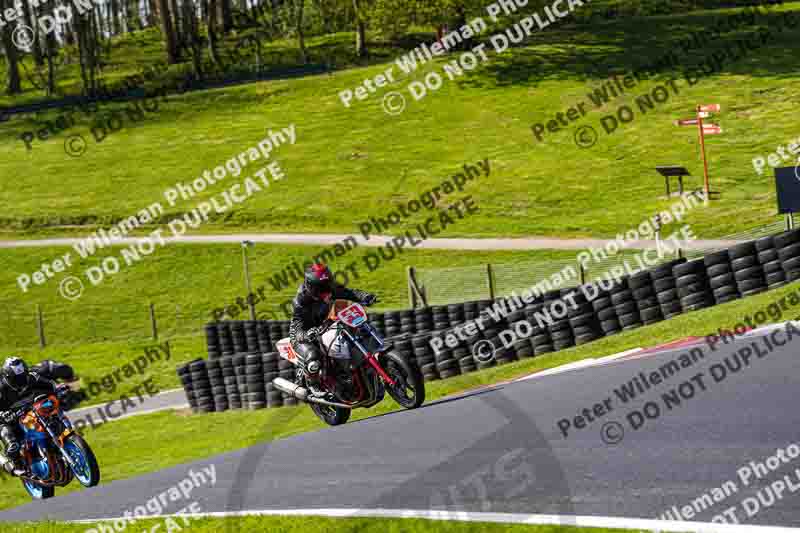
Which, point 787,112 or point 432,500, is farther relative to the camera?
point 787,112

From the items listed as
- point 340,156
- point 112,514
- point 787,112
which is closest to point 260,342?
point 112,514

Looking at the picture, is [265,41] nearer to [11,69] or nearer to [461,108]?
[11,69]

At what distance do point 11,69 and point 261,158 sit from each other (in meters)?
32.2

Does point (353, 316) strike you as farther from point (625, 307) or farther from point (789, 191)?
point (789, 191)

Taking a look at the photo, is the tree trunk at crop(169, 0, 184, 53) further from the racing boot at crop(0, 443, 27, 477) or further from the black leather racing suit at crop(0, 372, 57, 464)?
the black leather racing suit at crop(0, 372, 57, 464)

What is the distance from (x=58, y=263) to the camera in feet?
138

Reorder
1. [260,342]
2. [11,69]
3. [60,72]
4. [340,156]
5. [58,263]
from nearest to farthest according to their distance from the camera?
[260,342] → [58,263] → [340,156] → [11,69] → [60,72]

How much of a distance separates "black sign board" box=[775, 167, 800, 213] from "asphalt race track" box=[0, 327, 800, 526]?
6.41 m

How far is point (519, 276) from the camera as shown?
23656mm

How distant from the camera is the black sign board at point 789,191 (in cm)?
1962

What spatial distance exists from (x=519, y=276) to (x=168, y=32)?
53470 millimetres

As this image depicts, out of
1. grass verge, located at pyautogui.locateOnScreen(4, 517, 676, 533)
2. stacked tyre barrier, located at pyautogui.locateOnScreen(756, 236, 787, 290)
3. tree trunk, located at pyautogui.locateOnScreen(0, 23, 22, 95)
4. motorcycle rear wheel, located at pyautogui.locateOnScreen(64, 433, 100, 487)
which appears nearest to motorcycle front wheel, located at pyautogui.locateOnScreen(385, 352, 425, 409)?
grass verge, located at pyautogui.locateOnScreen(4, 517, 676, 533)

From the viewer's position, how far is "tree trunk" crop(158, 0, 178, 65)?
225ft

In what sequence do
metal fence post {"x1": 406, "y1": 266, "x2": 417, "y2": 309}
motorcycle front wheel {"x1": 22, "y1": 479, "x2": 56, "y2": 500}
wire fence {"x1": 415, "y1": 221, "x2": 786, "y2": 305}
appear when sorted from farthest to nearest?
1. metal fence post {"x1": 406, "y1": 266, "x2": 417, "y2": 309}
2. wire fence {"x1": 415, "y1": 221, "x2": 786, "y2": 305}
3. motorcycle front wheel {"x1": 22, "y1": 479, "x2": 56, "y2": 500}
